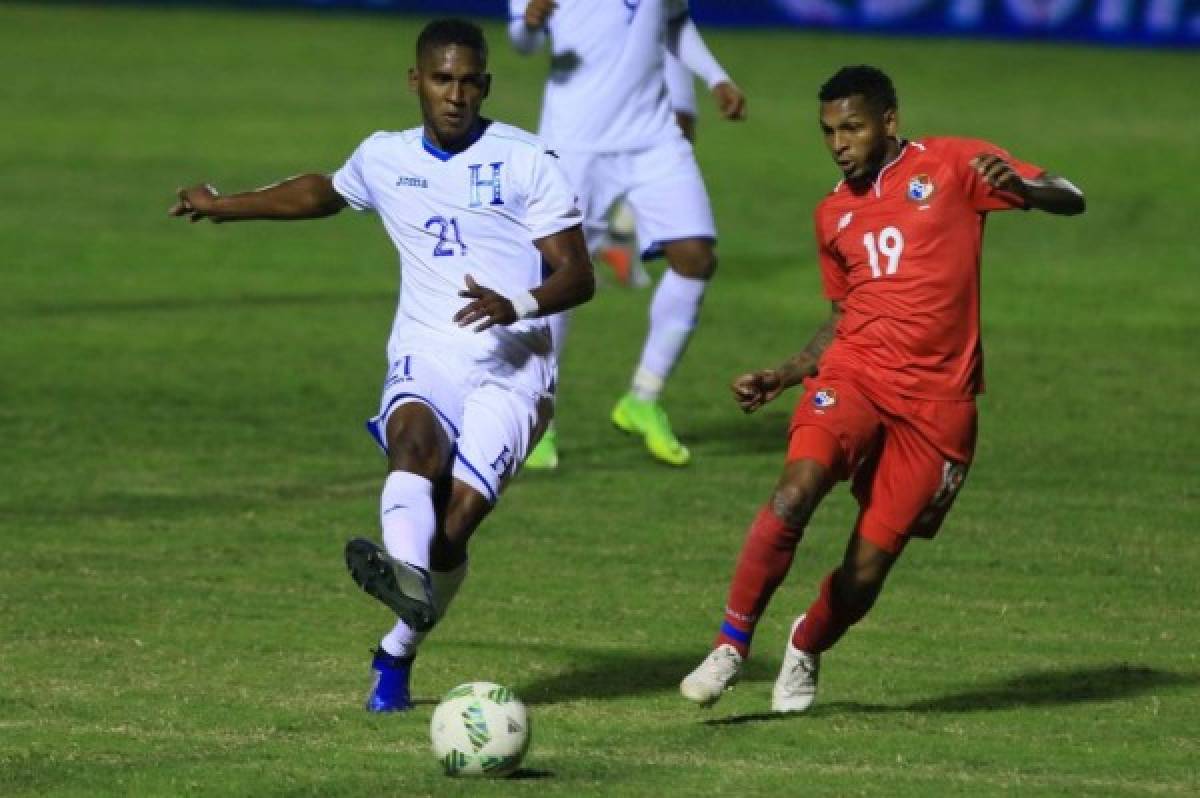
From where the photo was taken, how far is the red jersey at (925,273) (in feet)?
25.7

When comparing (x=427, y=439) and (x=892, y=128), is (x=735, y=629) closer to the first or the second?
(x=427, y=439)

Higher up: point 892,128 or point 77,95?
point 892,128

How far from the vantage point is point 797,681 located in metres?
7.89

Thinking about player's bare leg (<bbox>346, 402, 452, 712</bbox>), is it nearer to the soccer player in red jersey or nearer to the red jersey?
the soccer player in red jersey

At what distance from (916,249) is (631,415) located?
17.0 ft

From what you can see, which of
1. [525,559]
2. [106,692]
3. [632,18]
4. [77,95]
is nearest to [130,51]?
[77,95]

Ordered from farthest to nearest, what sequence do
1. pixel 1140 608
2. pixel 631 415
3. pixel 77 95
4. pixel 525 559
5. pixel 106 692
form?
pixel 77 95 < pixel 631 415 < pixel 525 559 < pixel 1140 608 < pixel 106 692

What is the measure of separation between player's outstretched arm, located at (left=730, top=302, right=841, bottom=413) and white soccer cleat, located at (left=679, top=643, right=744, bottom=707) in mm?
728

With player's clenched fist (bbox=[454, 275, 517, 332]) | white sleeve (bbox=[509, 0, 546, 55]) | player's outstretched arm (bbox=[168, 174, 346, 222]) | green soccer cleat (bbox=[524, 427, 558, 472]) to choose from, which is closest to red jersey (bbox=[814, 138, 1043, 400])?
player's clenched fist (bbox=[454, 275, 517, 332])

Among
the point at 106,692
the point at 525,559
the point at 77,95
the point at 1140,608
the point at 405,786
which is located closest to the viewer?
the point at 405,786

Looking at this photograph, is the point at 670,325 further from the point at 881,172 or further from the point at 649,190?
the point at 881,172

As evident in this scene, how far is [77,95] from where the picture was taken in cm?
2931

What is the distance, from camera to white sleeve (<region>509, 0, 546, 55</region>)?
42.0 ft

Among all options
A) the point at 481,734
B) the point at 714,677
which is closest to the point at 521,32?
the point at 714,677
